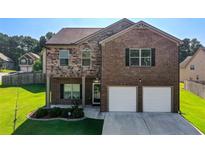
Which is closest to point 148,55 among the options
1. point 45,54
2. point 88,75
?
point 88,75

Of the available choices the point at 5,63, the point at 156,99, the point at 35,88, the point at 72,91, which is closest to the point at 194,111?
the point at 156,99

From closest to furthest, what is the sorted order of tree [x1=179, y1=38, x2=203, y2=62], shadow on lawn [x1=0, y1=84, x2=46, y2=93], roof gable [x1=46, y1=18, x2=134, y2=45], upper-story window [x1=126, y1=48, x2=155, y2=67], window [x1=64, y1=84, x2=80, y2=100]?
upper-story window [x1=126, y1=48, x2=155, y2=67], roof gable [x1=46, y1=18, x2=134, y2=45], window [x1=64, y1=84, x2=80, y2=100], shadow on lawn [x1=0, y1=84, x2=46, y2=93], tree [x1=179, y1=38, x2=203, y2=62]

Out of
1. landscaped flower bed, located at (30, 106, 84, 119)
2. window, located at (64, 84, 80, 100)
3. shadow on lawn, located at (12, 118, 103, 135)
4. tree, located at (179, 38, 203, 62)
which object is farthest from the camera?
tree, located at (179, 38, 203, 62)

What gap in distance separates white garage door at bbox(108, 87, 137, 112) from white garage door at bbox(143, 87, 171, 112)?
92 cm

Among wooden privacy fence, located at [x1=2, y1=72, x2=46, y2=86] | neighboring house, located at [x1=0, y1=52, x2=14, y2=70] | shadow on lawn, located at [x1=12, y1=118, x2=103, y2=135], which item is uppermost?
neighboring house, located at [x1=0, y1=52, x2=14, y2=70]

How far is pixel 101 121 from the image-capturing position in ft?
47.6

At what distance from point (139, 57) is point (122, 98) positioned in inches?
134

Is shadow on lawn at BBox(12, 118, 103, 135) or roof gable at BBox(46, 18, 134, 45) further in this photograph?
roof gable at BBox(46, 18, 134, 45)

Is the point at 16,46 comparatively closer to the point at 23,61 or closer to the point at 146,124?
the point at 23,61

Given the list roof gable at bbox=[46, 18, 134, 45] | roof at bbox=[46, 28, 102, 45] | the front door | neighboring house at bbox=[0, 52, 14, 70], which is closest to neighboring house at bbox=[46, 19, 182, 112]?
roof gable at bbox=[46, 18, 134, 45]

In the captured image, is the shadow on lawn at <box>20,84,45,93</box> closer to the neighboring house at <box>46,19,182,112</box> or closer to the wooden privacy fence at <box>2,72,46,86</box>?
the wooden privacy fence at <box>2,72,46,86</box>

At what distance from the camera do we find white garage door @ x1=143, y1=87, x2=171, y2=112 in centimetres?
1686
